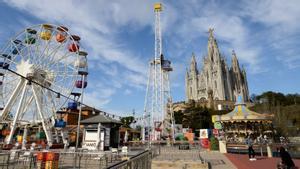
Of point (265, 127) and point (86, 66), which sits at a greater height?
point (86, 66)

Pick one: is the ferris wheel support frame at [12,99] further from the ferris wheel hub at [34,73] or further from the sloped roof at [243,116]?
the sloped roof at [243,116]

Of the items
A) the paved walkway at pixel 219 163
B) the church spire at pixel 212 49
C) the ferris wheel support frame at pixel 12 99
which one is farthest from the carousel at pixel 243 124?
the church spire at pixel 212 49

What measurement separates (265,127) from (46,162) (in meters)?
29.0

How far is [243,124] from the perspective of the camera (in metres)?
30.7

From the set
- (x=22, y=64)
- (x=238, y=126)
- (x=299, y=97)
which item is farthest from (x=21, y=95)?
(x=299, y=97)

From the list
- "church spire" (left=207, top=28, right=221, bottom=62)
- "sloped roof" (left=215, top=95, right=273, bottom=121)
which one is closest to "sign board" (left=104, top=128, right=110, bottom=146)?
"sloped roof" (left=215, top=95, right=273, bottom=121)

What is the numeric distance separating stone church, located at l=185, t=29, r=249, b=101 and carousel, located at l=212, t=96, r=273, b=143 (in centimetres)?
7982

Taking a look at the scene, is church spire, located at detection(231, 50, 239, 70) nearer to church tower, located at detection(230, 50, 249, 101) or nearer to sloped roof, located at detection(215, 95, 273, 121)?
church tower, located at detection(230, 50, 249, 101)

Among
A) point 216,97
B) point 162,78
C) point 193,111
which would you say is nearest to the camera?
point 162,78

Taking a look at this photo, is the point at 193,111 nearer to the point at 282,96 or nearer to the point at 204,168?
the point at 282,96

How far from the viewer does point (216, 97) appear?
4368 inches

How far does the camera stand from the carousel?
28.0 meters

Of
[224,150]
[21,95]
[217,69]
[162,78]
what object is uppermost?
[217,69]

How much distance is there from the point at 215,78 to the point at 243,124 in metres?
88.1
